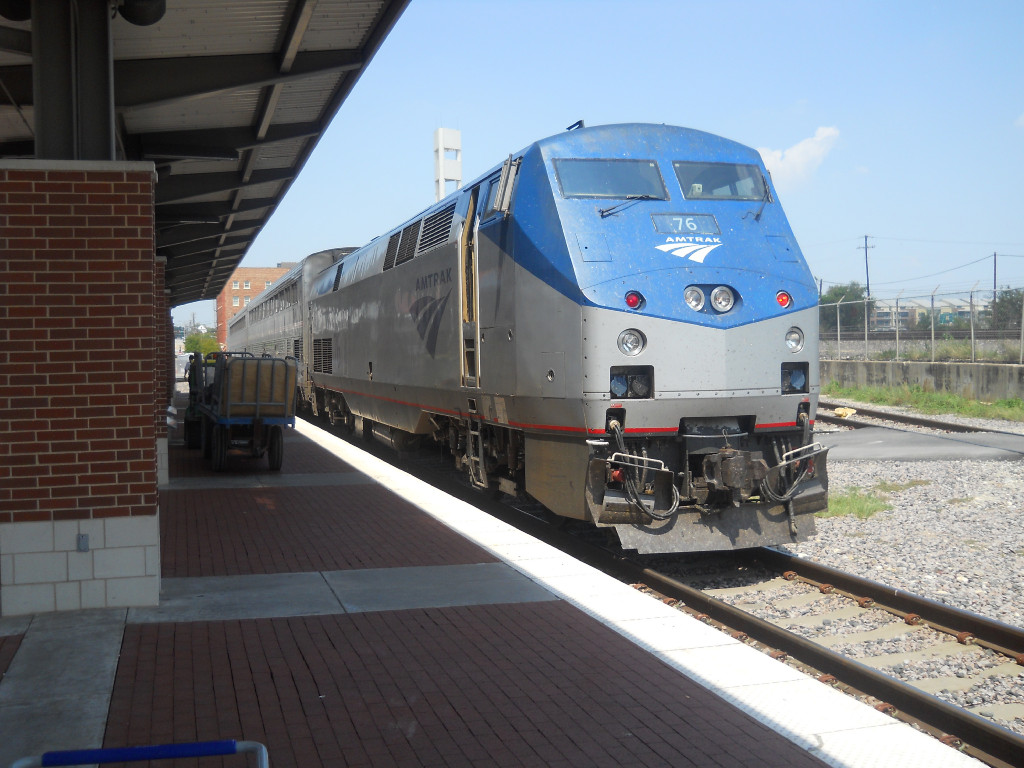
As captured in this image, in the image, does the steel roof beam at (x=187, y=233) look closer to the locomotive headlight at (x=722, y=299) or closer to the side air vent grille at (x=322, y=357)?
the side air vent grille at (x=322, y=357)

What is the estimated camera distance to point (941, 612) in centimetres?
677

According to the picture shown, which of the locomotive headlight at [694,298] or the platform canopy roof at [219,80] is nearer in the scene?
the platform canopy roof at [219,80]

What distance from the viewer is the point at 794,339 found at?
8500 millimetres

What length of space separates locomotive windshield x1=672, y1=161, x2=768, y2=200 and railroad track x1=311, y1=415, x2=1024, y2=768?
344 centimetres

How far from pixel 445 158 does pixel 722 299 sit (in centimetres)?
2316

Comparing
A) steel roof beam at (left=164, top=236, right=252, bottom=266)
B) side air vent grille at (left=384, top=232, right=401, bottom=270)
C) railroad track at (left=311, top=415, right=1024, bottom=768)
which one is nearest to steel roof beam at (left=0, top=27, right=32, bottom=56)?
railroad track at (left=311, top=415, right=1024, bottom=768)

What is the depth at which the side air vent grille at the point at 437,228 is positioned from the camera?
36.8 ft

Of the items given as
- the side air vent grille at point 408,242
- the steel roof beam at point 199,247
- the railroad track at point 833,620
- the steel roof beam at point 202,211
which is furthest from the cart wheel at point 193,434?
the railroad track at point 833,620

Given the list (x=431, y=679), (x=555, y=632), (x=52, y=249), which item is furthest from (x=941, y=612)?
(x=52, y=249)

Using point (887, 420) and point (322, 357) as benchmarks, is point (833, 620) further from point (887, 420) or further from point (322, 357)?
point (322, 357)

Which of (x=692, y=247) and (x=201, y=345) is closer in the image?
(x=692, y=247)

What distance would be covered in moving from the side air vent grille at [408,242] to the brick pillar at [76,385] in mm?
6801

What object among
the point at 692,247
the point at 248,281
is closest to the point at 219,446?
the point at 692,247

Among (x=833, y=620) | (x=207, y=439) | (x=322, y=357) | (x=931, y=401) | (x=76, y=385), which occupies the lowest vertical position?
(x=833, y=620)
